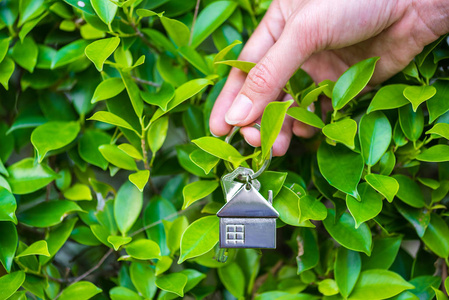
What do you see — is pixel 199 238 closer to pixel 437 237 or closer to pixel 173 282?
pixel 173 282

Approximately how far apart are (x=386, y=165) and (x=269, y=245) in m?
0.29

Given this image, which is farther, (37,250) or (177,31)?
(177,31)

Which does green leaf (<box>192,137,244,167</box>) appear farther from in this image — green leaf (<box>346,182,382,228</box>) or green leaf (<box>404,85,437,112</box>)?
green leaf (<box>404,85,437,112</box>)

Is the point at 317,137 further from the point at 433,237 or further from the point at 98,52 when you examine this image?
the point at 98,52

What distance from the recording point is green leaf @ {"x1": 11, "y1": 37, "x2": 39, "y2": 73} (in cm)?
91

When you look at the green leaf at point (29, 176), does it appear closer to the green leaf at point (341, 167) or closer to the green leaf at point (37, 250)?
the green leaf at point (37, 250)

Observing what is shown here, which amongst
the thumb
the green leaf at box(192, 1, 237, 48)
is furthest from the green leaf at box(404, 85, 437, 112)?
the green leaf at box(192, 1, 237, 48)

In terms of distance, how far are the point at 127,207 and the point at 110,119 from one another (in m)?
0.22

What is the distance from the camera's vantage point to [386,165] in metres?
0.82

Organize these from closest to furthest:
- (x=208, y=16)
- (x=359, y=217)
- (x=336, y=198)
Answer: (x=359, y=217)
(x=336, y=198)
(x=208, y=16)

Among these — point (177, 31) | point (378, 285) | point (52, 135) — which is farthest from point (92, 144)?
point (378, 285)

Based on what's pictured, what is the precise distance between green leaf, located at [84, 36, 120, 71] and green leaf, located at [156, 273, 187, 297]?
1.42 ft

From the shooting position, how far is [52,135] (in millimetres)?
897

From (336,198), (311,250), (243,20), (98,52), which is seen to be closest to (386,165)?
(336,198)
